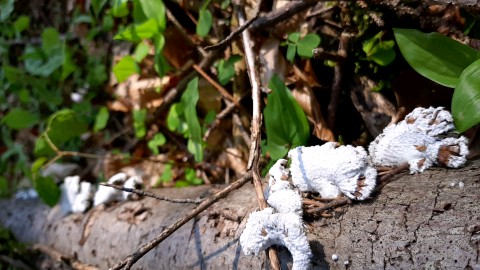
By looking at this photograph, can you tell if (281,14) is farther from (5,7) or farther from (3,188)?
(3,188)

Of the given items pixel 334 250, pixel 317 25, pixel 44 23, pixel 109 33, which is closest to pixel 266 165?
pixel 317 25

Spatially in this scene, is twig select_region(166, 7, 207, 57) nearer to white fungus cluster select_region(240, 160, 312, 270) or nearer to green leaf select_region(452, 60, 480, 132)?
white fungus cluster select_region(240, 160, 312, 270)

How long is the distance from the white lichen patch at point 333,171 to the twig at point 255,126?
0.11 metres

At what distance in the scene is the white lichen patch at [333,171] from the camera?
1.02m

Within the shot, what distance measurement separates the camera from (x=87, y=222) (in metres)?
1.64

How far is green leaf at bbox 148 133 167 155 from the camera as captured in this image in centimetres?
204

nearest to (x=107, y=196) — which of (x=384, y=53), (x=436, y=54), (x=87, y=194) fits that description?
(x=87, y=194)

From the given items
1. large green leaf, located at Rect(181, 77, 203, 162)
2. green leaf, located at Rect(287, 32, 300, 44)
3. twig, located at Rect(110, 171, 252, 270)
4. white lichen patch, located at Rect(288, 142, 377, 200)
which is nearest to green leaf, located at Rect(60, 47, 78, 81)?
large green leaf, located at Rect(181, 77, 203, 162)

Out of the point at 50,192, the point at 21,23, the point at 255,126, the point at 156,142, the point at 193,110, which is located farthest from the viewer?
the point at 21,23

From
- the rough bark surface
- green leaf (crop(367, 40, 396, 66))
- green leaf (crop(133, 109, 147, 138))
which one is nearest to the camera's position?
the rough bark surface

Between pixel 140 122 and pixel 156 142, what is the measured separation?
0.14 meters

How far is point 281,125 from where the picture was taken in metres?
1.39

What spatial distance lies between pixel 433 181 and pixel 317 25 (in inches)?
31.9

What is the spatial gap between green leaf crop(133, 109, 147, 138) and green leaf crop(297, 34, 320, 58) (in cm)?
93
